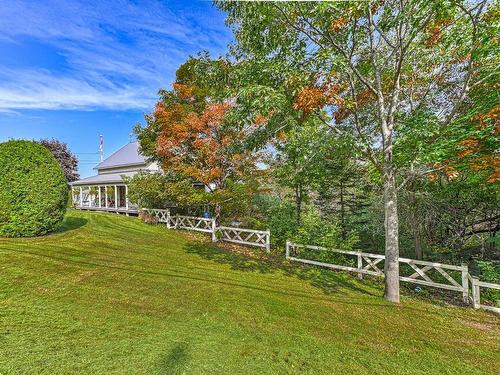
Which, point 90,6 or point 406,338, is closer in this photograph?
point 406,338

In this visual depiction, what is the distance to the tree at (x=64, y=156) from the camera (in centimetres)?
3203

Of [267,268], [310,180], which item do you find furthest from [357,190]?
[267,268]

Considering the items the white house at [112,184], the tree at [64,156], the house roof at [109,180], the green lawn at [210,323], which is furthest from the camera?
the tree at [64,156]

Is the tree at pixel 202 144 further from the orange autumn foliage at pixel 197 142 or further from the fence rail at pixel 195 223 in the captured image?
the fence rail at pixel 195 223

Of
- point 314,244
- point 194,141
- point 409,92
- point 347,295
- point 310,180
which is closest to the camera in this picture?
point 347,295

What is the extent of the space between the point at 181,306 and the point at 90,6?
25.0ft

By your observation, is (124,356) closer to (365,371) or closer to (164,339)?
(164,339)

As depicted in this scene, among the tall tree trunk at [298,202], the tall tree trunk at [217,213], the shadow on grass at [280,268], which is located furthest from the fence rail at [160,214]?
the tall tree trunk at [298,202]

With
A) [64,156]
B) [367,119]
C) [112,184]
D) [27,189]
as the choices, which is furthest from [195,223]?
[64,156]

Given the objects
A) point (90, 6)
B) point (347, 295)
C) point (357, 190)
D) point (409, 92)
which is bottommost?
point (347, 295)

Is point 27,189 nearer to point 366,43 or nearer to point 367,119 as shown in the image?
point 366,43

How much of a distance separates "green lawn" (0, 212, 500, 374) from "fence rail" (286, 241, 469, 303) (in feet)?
1.81

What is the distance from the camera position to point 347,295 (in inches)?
258

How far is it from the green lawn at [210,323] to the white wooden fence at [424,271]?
488 mm
